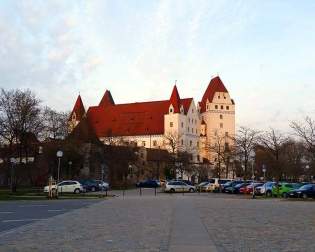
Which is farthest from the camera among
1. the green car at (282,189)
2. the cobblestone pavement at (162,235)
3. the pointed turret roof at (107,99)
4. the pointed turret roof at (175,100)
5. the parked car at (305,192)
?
the pointed turret roof at (107,99)

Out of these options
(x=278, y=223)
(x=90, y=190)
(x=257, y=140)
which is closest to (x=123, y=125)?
(x=257, y=140)

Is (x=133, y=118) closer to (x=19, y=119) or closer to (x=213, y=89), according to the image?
(x=213, y=89)

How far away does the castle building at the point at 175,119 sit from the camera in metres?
159

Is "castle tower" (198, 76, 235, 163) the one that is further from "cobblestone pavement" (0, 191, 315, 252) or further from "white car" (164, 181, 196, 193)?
"cobblestone pavement" (0, 191, 315, 252)

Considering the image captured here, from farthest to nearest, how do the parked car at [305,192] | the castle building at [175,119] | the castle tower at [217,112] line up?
1. the castle tower at [217,112]
2. the castle building at [175,119]
3. the parked car at [305,192]

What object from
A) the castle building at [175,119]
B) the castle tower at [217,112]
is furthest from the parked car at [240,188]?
the castle tower at [217,112]

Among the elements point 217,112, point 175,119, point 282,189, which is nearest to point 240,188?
point 282,189

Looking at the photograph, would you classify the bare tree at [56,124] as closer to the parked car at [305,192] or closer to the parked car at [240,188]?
the parked car at [240,188]

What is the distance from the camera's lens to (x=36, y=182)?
84000mm


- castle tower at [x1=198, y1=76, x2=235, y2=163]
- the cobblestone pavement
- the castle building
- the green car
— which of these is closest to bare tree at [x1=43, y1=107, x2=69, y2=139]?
the green car

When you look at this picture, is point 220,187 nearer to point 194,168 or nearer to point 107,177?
point 107,177

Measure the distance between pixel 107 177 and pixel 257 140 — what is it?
1117 inches

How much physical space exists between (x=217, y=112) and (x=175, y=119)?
1698 cm

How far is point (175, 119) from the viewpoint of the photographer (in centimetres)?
15700
